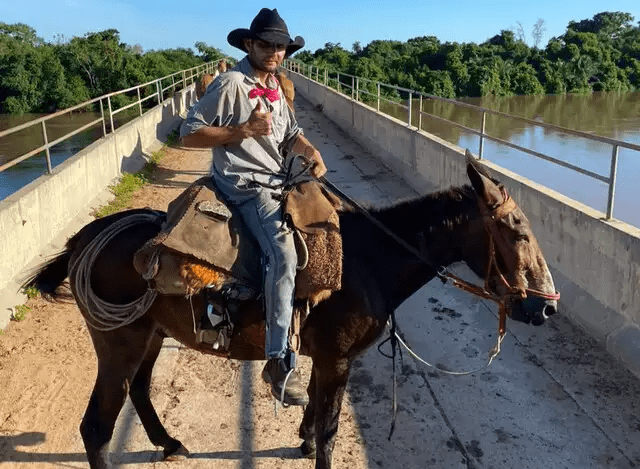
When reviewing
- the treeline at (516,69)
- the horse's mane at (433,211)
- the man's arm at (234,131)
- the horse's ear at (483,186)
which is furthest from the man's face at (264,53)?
the treeline at (516,69)

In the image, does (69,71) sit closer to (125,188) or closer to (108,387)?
(125,188)

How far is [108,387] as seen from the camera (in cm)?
359

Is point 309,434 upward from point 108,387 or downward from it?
downward

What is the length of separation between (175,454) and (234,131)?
2348mm

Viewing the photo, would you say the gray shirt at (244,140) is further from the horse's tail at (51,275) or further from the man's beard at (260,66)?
the horse's tail at (51,275)

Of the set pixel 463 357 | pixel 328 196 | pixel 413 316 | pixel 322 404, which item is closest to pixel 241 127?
pixel 328 196

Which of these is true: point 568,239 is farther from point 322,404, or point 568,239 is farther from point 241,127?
point 241,127

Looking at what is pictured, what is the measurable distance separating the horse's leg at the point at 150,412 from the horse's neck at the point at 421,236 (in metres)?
1.68

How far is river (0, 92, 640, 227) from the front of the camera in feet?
47.5

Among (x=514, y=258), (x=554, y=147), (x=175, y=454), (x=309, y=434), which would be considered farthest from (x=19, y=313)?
(x=554, y=147)

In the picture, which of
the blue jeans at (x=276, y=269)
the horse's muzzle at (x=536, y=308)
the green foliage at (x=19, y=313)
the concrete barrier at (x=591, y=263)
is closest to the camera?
the horse's muzzle at (x=536, y=308)

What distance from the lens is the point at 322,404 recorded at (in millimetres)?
3590

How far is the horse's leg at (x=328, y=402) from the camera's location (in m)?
3.51

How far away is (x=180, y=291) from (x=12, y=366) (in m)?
2.86
